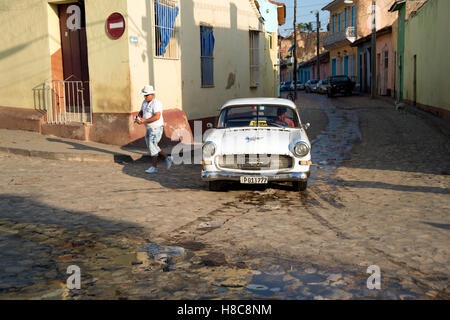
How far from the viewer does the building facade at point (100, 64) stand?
37.7ft

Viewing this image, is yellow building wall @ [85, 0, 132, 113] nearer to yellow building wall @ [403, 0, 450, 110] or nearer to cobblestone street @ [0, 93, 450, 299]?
cobblestone street @ [0, 93, 450, 299]

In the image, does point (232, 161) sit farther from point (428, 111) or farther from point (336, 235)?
point (428, 111)

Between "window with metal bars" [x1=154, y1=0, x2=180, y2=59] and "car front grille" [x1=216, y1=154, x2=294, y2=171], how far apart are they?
248 inches

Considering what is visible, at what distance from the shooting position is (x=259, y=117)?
8.02 m

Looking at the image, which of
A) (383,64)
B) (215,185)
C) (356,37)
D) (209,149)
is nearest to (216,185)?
(215,185)

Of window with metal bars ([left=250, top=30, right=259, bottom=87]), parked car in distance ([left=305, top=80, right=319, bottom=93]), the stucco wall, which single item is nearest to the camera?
window with metal bars ([left=250, top=30, right=259, bottom=87])

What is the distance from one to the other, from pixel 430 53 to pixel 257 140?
14.9 m

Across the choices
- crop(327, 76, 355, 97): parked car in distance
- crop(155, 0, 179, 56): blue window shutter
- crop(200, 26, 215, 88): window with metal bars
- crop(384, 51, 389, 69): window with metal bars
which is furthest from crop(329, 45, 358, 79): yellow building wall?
crop(155, 0, 179, 56): blue window shutter

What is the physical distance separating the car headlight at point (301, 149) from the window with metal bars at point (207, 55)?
837cm

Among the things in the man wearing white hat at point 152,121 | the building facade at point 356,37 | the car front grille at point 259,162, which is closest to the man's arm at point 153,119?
the man wearing white hat at point 152,121

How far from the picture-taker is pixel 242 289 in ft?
11.9

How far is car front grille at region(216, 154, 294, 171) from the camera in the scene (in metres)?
6.97
